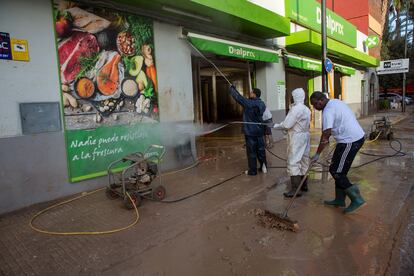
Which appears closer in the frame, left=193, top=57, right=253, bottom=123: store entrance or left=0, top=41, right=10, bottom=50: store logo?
left=0, top=41, right=10, bottom=50: store logo

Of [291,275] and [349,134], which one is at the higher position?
[349,134]

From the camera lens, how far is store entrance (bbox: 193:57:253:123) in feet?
35.7

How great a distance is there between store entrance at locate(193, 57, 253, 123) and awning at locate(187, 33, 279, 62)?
1.85 meters

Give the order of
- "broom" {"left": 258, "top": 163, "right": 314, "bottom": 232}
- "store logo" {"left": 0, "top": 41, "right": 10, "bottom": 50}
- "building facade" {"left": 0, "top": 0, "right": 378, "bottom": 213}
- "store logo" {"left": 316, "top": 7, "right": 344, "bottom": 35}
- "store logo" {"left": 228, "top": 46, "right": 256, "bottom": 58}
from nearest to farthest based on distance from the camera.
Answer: "broom" {"left": 258, "top": 163, "right": 314, "bottom": 232} < "store logo" {"left": 0, "top": 41, "right": 10, "bottom": 50} < "building facade" {"left": 0, "top": 0, "right": 378, "bottom": 213} < "store logo" {"left": 228, "top": 46, "right": 256, "bottom": 58} < "store logo" {"left": 316, "top": 7, "right": 344, "bottom": 35}

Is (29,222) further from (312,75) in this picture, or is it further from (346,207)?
(312,75)

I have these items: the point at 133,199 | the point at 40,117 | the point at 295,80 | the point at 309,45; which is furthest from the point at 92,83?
the point at 295,80

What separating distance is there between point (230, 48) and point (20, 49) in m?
4.55

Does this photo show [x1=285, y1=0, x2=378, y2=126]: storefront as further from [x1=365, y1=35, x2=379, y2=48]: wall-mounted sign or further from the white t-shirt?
the white t-shirt

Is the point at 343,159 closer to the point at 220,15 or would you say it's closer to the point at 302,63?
the point at 220,15

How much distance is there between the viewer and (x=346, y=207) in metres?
4.10

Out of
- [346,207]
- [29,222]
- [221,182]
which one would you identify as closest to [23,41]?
[29,222]

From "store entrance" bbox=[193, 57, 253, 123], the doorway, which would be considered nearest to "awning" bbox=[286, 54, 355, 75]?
"store entrance" bbox=[193, 57, 253, 123]

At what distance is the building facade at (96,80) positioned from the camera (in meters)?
4.22

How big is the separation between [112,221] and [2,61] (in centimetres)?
271
